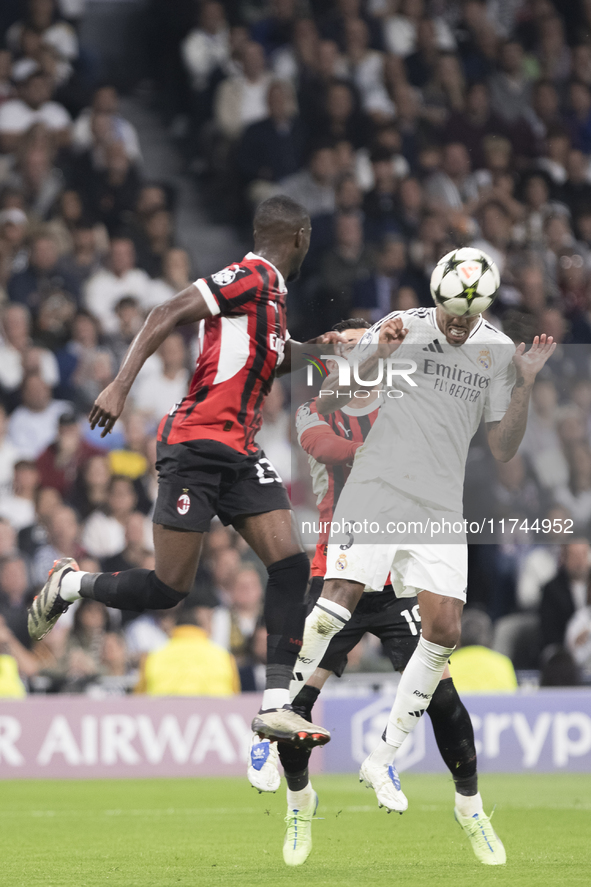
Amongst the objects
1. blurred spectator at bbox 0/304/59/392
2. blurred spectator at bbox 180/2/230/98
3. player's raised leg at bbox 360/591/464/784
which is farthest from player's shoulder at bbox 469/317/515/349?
blurred spectator at bbox 180/2/230/98

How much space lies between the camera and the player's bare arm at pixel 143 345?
5582mm

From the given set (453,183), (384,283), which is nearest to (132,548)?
(384,283)

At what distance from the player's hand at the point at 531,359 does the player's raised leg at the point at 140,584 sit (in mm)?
1731

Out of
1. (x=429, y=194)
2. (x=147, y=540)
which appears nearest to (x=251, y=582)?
(x=147, y=540)

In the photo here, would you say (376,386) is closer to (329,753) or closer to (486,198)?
(329,753)

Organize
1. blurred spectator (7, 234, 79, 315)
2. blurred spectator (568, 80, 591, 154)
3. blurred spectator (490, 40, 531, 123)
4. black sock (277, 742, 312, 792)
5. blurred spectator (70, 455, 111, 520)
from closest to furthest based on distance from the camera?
black sock (277, 742, 312, 792) < blurred spectator (70, 455, 111, 520) < blurred spectator (7, 234, 79, 315) < blurred spectator (490, 40, 531, 123) < blurred spectator (568, 80, 591, 154)

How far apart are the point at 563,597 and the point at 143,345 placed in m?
7.66

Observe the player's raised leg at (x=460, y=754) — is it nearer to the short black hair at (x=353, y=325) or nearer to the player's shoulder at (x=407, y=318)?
the player's shoulder at (x=407, y=318)

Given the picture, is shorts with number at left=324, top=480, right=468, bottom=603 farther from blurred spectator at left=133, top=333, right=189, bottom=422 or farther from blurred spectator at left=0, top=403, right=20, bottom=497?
blurred spectator at left=133, top=333, right=189, bottom=422

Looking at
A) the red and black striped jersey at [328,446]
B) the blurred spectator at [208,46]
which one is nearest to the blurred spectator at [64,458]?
the blurred spectator at [208,46]

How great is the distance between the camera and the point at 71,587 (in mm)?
6434

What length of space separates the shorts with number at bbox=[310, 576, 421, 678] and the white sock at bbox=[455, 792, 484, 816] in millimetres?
836

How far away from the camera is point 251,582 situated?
472 inches

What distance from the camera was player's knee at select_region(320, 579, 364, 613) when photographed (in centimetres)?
634
